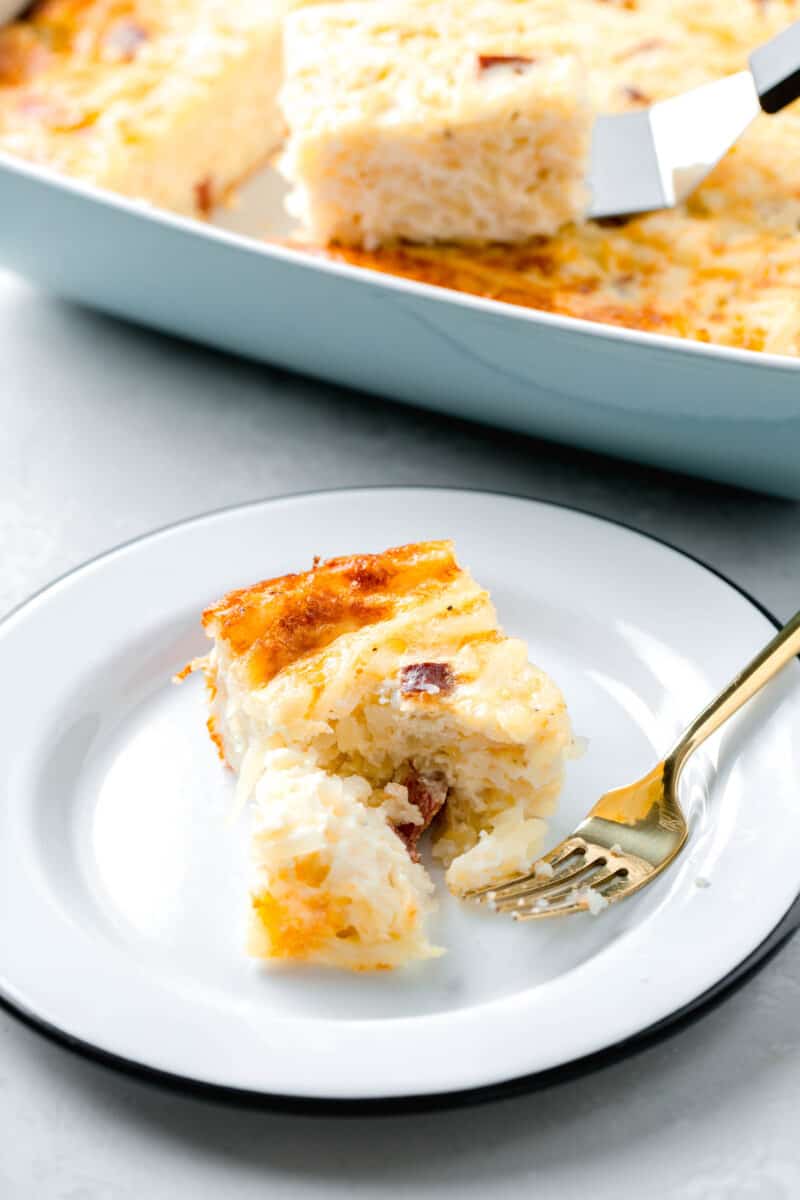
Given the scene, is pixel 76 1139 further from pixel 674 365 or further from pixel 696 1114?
pixel 674 365

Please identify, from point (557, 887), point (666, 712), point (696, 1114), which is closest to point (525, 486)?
point (666, 712)

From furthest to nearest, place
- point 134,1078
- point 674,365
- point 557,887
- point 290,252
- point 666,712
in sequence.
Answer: point 290,252, point 674,365, point 666,712, point 557,887, point 134,1078

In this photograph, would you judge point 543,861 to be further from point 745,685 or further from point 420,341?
point 420,341

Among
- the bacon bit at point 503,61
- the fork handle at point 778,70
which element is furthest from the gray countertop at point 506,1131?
the bacon bit at point 503,61

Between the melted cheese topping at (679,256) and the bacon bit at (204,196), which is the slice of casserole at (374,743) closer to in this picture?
the melted cheese topping at (679,256)

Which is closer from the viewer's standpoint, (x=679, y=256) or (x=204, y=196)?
(x=679, y=256)

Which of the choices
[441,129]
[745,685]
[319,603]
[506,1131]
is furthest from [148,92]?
[506,1131]
